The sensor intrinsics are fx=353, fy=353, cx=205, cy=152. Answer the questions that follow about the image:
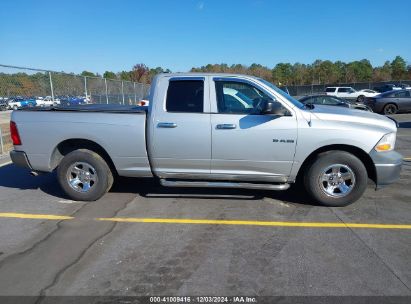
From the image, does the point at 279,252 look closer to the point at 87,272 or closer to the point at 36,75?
the point at 87,272

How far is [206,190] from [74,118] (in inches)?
93.6

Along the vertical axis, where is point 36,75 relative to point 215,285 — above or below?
above

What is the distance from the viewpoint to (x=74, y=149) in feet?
18.6

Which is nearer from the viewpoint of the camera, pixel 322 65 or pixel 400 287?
pixel 400 287

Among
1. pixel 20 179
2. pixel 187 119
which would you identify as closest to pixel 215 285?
pixel 187 119

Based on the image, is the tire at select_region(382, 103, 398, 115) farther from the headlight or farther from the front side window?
the front side window

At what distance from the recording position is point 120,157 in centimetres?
536

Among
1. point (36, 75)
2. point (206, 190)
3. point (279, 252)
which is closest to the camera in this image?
point (279, 252)

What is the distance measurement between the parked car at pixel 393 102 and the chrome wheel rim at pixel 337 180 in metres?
16.8

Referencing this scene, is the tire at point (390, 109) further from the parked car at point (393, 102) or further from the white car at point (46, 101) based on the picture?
the white car at point (46, 101)

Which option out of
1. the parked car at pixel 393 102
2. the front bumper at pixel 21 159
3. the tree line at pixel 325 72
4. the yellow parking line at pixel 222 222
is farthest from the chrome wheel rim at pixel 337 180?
the tree line at pixel 325 72

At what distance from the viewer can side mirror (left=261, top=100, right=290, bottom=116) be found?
188 inches

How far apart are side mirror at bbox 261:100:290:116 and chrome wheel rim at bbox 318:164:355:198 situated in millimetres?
1043

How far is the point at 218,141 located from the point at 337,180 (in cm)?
179
